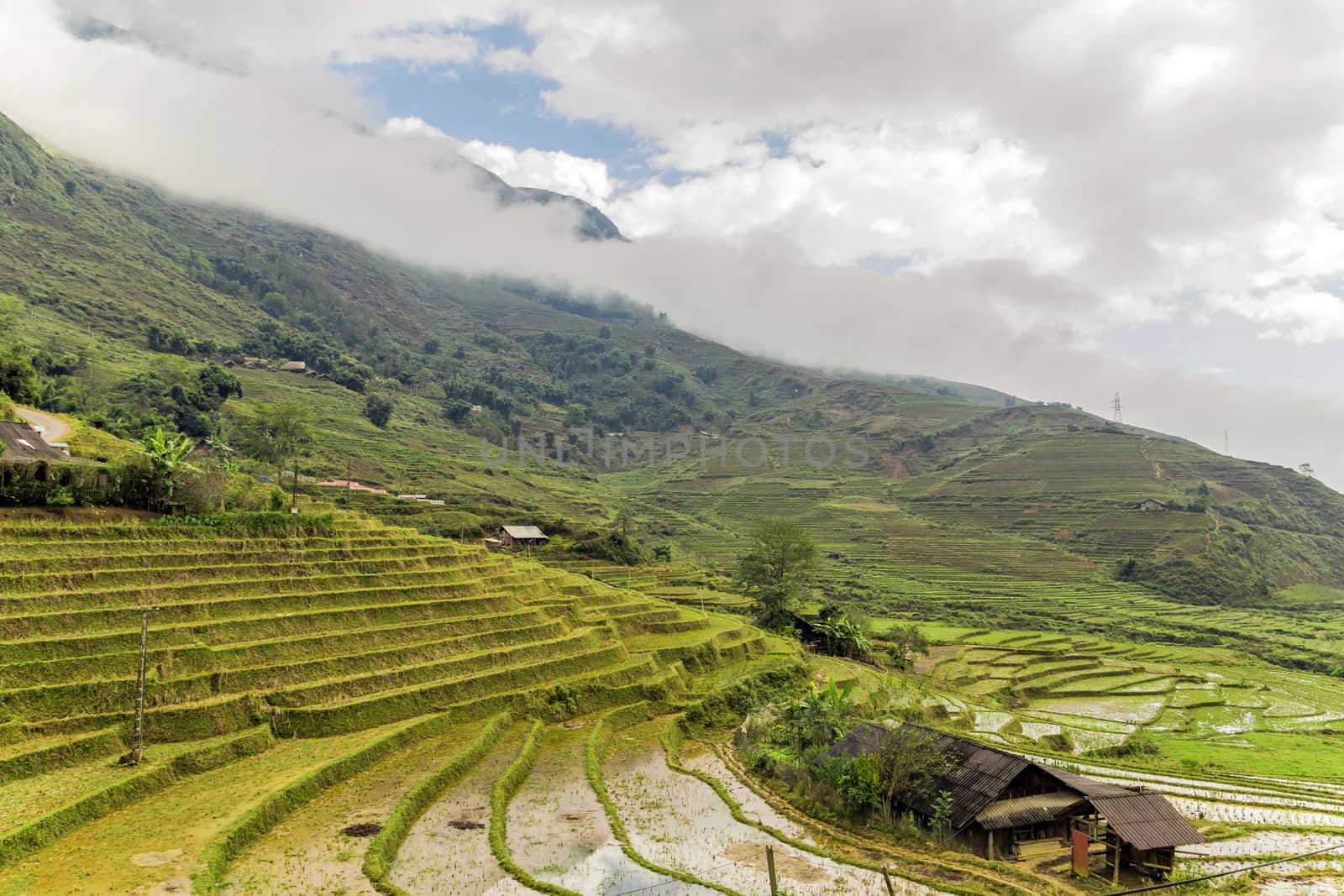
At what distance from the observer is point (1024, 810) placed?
2031cm

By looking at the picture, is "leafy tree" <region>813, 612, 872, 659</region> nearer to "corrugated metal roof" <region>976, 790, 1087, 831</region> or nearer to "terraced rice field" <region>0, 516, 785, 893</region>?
"terraced rice field" <region>0, 516, 785, 893</region>

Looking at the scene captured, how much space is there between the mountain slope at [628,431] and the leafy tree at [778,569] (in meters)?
23.8

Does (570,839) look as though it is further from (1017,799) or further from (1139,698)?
(1139,698)

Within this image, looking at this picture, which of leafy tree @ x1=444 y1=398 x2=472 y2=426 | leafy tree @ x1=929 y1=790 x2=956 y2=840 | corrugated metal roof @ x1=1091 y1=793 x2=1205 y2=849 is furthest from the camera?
leafy tree @ x1=444 y1=398 x2=472 y2=426

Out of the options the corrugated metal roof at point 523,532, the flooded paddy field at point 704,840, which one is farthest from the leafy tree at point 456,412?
the flooded paddy field at point 704,840

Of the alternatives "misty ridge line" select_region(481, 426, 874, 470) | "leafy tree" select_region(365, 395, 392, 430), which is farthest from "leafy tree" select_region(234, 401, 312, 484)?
"misty ridge line" select_region(481, 426, 874, 470)

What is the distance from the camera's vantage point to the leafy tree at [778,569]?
Result: 5425 cm

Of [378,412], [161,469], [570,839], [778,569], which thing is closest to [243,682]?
[161,469]

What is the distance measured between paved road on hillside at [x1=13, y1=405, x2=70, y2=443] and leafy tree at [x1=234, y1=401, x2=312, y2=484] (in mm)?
12502

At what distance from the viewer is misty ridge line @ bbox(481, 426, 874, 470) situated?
146875 mm

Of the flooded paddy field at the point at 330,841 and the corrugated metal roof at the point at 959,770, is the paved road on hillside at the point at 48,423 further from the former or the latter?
the corrugated metal roof at the point at 959,770

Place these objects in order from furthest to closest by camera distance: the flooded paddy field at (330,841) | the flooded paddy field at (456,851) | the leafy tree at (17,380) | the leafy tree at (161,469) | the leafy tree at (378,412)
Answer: the leafy tree at (378,412) → the leafy tree at (17,380) → the leafy tree at (161,469) → the flooded paddy field at (456,851) → the flooded paddy field at (330,841)

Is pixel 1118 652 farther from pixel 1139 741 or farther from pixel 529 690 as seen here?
pixel 529 690

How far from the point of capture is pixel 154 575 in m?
25.8
